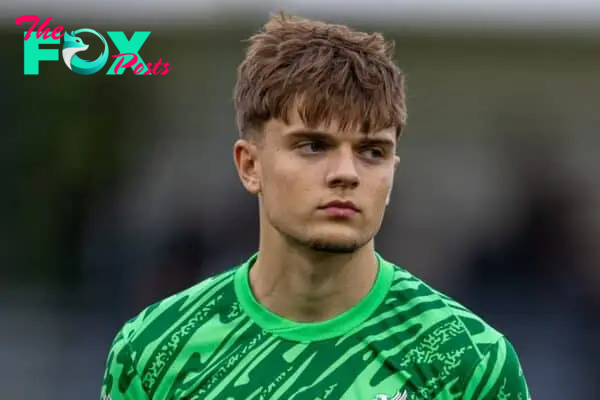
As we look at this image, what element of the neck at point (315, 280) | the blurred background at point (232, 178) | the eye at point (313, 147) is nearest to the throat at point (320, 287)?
the neck at point (315, 280)

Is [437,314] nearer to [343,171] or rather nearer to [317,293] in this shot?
[317,293]

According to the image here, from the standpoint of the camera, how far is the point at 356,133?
407 centimetres

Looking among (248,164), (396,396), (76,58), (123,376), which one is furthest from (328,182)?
(76,58)

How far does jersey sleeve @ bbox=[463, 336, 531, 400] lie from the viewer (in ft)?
13.4

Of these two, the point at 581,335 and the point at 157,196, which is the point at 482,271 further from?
the point at 157,196

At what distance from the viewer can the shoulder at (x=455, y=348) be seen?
4094 millimetres

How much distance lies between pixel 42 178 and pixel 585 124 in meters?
5.28

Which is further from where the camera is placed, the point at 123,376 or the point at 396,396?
the point at 123,376

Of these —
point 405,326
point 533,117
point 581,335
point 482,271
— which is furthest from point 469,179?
point 405,326

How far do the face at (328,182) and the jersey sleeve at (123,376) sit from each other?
2.08ft

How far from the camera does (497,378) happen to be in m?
4.11

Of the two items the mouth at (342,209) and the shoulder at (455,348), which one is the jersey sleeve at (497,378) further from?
the mouth at (342,209)

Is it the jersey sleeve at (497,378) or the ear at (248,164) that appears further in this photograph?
the ear at (248,164)

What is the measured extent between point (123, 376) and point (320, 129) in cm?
100
